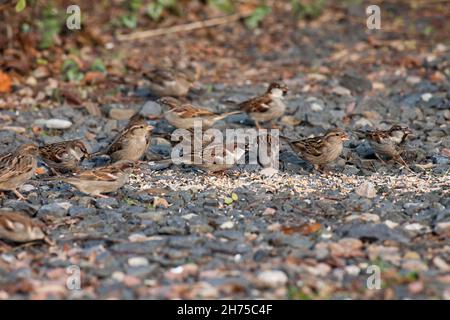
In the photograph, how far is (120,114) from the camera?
1085 cm

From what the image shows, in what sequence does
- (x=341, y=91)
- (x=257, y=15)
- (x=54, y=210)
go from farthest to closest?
(x=257, y=15)
(x=341, y=91)
(x=54, y=210)

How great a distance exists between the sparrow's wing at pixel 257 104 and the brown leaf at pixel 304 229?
11.8 ft

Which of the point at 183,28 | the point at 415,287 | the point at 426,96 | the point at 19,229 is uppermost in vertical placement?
the point at 183,28

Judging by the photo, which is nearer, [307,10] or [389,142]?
[389,142]

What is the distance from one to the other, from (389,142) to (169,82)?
11.8 ft

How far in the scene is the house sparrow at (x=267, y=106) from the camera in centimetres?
1050

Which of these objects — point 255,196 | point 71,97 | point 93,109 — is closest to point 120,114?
point 93,109

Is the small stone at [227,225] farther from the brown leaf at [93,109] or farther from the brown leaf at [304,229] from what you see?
the brown leaf at [93,109]

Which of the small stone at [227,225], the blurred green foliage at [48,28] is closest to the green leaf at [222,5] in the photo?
the blurred green foliage at [48,28]

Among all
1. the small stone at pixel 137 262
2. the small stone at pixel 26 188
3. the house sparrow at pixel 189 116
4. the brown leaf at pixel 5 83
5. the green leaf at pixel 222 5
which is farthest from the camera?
the green leaf at pixel 222 5

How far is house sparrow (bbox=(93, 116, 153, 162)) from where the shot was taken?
9141 millimetres

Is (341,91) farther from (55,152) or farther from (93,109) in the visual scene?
(55,152)

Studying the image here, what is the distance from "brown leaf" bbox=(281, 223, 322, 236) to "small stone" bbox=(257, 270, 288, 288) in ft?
3.12
